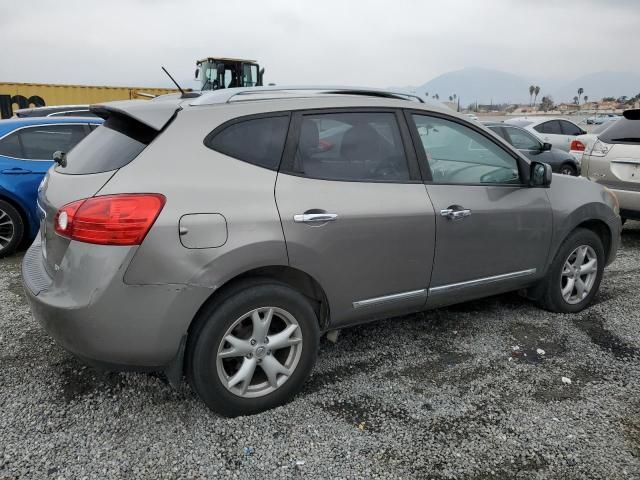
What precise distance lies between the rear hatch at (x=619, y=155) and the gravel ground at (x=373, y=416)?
9.96 ft

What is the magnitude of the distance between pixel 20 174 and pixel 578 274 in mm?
5622

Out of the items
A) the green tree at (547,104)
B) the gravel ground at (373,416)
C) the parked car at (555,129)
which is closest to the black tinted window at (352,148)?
the gravel ground at (373,416)

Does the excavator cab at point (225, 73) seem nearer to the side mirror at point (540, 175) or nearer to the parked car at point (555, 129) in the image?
the parked car at point (555, 129)

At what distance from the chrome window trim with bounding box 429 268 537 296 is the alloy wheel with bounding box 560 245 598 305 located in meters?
0.46

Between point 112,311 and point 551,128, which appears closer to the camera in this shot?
point 112,311

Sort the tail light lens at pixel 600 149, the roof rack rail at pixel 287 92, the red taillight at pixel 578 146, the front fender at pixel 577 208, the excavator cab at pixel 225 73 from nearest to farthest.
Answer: the roof rack rail at pixel 287 92 → the front fender at pixel 577 208 → the tail light lens at pixel 600 149 → the red taillight at pixel 578 146 → the excavator cab at pixel 225 73

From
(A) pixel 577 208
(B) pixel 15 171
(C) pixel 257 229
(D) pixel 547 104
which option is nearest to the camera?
(C) pixel 257 229

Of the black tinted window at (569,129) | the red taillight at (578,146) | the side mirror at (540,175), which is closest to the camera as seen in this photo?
the side mirror at (540,175)

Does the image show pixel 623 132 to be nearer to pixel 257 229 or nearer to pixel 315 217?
pixel 315 217

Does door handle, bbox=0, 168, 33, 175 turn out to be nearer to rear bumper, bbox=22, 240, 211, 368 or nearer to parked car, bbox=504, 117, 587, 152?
rear bumper, bbox=22, 240, 211, 368

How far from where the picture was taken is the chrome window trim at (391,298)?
3029 millimetres

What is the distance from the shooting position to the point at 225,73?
1862 cm

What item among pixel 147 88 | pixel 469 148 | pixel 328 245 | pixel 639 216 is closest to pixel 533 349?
pixel 469 148

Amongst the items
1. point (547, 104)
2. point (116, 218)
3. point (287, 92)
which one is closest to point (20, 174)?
point (287, 92)
